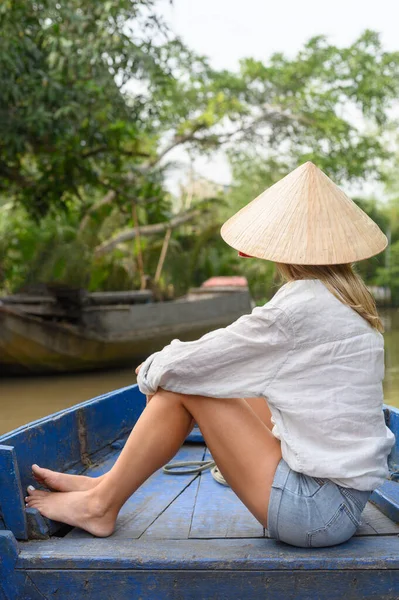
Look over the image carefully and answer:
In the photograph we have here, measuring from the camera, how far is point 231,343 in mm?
1521

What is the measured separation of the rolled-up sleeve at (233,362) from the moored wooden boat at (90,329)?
19.7 ft

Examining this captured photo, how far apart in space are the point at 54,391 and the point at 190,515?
5482mm

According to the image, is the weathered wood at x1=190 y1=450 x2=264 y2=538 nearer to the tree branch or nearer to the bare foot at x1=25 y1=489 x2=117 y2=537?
the bare foot at x1=25 y1=489 x2=117 y2=537

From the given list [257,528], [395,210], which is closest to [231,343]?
[257,528]

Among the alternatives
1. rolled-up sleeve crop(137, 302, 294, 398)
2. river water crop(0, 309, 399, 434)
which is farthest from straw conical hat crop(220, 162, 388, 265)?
river water crop(0, 309, 399, 434)

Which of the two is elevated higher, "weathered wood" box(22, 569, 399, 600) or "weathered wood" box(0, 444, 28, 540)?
"weathered wood" box(0, 444, 28, 540)

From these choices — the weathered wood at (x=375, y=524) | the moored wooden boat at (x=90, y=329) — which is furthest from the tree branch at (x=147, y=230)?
the weathered wood at (x=375, y=524)

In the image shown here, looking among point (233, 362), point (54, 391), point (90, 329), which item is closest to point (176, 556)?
point (233, 362)

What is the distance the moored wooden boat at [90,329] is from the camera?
762cm

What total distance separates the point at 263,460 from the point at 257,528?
0.32m

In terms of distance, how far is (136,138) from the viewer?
971cm

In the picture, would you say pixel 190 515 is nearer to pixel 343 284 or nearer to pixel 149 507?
pixel 149 507

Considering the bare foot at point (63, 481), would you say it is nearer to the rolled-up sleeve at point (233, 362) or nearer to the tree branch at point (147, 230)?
the rolled-up sleeve at point (233, 362)

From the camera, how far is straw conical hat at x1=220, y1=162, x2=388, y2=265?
5.12 feet
